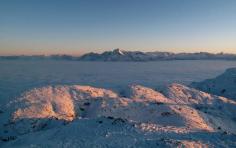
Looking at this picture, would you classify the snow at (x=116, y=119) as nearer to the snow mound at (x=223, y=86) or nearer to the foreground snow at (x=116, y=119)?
the foreground snow at (x=116, y=119)

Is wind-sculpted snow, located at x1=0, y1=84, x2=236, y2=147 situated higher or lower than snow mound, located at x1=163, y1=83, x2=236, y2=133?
higher

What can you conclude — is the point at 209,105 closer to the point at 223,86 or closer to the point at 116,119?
the point at 223,86

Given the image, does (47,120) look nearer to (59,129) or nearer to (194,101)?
(59,129)

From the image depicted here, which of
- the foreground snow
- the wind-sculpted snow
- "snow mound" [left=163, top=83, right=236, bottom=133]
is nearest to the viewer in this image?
the foreground snow

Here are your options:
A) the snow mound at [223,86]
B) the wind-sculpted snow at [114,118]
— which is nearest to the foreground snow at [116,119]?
the wind-sculpted snow at [114,118]

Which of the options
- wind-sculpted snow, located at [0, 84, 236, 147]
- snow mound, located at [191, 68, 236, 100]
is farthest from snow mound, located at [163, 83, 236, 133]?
snow mound, located at [191, 68, 236, 100]

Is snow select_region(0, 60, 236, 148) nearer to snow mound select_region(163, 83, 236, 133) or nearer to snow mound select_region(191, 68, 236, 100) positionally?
snow mound select_region(163, 83, 236, 133)

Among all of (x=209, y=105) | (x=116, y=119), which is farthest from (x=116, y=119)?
(x=209, y=105)
